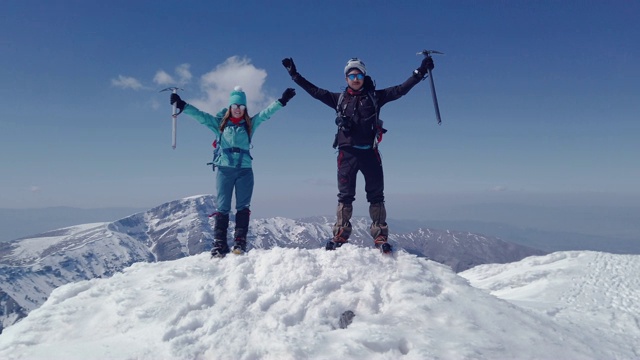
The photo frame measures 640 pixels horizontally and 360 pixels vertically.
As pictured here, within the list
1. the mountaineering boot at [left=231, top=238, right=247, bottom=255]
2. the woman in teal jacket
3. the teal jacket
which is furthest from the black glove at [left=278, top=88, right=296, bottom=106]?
the mountaineering boot at [left=231, top=238, right=247, bottom=255]

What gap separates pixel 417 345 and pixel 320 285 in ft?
6.83

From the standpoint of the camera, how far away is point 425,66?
9336 mm

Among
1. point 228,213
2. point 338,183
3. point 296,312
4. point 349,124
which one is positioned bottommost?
point 296,312

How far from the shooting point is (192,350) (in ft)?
18.0

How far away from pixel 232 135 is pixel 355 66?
144 inches

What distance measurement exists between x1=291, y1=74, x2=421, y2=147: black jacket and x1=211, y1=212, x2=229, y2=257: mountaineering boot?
3577 millimetres

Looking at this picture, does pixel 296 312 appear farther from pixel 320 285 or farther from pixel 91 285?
pixel 91 285

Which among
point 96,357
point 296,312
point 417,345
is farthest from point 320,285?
point 96,357

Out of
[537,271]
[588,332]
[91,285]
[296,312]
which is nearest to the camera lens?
[296,312]

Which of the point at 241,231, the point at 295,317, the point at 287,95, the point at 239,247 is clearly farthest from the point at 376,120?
the point at 295,317

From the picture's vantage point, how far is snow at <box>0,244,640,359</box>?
5.53 metres

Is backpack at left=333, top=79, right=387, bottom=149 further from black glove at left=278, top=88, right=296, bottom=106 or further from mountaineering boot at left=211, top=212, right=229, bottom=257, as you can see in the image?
mountaineering boot at left=211, top=212, right=229, bottom=257

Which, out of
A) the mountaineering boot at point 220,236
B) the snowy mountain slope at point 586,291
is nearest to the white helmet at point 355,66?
the mountaineering boot at point 220,236

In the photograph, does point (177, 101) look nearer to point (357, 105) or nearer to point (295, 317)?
point (357, 105)
